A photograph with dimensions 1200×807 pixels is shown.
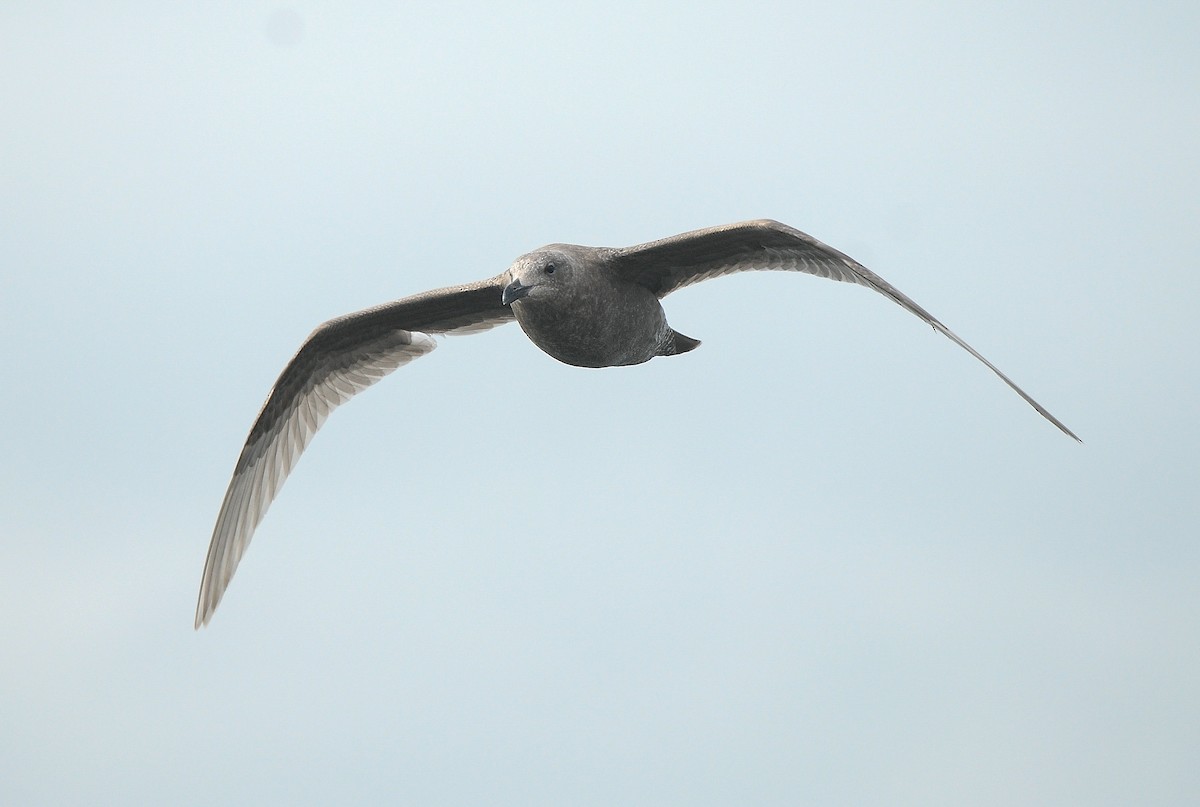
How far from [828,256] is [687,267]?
1.60 meters

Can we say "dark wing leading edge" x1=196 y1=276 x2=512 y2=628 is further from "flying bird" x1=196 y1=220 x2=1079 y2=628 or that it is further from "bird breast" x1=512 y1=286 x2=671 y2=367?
"bird breast" x1=512 y1=286 x2=671 y2=367

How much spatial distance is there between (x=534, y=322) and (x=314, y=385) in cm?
427

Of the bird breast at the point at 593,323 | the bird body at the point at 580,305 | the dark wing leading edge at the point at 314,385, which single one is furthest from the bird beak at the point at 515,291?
the dark wing leading edge at the point at 314,385

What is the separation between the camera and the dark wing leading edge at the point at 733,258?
12711 mm

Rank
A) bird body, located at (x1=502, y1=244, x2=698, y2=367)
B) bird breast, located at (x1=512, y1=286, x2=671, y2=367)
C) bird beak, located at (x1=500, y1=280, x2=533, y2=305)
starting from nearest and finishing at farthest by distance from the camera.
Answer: bird beak, located at (x1=500, y1=280, x2=533, y2=305)
bird body, located at (x1=502, y1=244, x2=698, y2=367)
bird breast, located at (x1=512, y1=286, x2=671, y2=367)

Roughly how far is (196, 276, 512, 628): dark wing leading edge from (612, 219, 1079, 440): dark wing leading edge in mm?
2096

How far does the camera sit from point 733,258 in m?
13.8

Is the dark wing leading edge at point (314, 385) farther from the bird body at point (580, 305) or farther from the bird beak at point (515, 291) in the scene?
the bird beak at point (515, 291)

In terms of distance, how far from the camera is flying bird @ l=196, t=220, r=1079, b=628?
499 inches

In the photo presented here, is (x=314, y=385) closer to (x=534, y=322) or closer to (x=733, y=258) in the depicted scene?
(x=534, y=322)

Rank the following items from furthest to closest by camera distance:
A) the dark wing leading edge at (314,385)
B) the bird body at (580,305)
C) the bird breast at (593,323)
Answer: the dark wing leading edge at (314,385), the bird breast at (593,323), the bird body at (580,305)

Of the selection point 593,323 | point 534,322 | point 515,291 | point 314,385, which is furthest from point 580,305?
point 314,385

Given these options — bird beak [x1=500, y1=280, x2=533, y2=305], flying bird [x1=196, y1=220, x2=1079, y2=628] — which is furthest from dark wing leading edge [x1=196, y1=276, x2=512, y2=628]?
bird beak [x1=500, y1=280, x2=533, y2=305]

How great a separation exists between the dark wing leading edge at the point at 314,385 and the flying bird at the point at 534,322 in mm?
12
